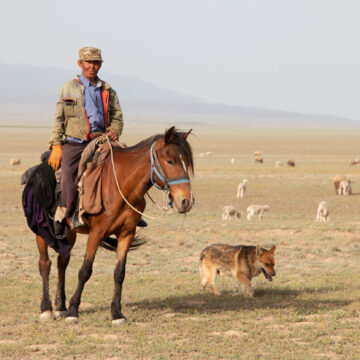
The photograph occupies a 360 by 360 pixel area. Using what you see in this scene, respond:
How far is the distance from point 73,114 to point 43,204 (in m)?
1.25

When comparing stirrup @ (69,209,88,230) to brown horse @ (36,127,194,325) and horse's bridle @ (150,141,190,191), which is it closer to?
brown horse @ (36,127,194,325)

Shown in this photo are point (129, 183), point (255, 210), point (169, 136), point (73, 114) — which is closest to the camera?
point (169, 136)

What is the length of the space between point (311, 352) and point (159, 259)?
7588mm

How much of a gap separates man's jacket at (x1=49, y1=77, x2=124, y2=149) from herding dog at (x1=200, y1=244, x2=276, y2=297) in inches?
113

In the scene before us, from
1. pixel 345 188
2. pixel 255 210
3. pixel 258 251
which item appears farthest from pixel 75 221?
pixel 345 188

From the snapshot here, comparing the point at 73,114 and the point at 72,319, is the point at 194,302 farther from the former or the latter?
the point at 73,114

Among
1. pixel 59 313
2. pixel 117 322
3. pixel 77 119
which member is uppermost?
pixel 77 119

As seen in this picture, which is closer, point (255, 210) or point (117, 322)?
point (117, 322)

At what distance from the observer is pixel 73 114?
880 centimetres

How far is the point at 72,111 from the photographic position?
878 cm

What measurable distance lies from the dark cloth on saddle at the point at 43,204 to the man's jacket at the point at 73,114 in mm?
448

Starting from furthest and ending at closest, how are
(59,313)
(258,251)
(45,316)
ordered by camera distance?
(258,251) < (59,313) < (45,316)

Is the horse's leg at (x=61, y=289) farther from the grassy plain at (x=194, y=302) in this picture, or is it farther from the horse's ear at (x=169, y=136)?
the horse's ear at (x=169, y=136)

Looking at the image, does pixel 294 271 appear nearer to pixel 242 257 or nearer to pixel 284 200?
pixel 242 257
